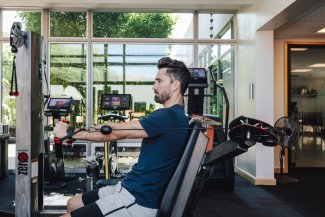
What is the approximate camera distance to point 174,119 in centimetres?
173

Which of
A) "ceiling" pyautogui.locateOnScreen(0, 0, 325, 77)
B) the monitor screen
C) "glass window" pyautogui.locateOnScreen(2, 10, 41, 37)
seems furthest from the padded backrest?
"glass window" pyautogui.locateOnScreen(2, 10, 41, 37)

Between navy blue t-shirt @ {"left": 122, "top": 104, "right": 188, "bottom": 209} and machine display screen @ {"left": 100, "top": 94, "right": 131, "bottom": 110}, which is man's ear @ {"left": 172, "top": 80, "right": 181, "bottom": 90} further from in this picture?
machine display screen @ {"left": 100, "top": 94, "right": 131, "bottom": 110}

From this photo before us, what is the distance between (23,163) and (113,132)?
1.98 meters

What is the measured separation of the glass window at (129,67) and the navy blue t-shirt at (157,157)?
523 cm

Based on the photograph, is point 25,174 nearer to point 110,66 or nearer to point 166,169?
point 166,169

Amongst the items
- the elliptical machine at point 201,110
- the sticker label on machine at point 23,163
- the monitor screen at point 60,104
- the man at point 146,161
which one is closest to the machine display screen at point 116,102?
the monitor screen at point 60,104

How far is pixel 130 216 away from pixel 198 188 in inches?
13.0

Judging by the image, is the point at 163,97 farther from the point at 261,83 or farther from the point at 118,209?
the point at 261,83

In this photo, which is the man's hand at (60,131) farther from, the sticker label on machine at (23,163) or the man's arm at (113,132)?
the sticker label on machine at (23,163)

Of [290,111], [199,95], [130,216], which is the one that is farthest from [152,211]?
[290,111]

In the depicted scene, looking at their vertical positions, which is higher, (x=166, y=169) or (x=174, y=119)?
(x=174, y=119)

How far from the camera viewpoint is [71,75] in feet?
22.5

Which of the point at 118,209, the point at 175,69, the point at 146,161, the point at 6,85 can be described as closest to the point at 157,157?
the point at 146,161

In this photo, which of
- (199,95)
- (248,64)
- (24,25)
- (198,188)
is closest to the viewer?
(198,188)
